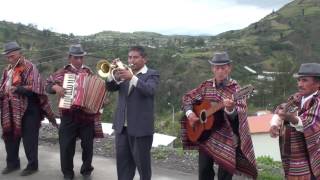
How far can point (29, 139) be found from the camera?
742cm

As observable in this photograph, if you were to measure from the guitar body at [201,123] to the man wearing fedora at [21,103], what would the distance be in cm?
245

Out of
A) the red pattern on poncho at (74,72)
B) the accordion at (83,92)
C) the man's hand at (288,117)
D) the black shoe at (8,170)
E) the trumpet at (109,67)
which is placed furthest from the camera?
the black shoe at (8,170)

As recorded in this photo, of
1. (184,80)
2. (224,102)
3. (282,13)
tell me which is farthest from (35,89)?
(282,13)

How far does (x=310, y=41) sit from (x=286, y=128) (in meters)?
89.8

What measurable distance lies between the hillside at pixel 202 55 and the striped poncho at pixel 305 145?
20138 mm

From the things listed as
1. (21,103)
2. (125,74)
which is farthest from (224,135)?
(21,103)

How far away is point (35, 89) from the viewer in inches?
283

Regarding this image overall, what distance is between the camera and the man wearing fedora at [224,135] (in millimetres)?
5738

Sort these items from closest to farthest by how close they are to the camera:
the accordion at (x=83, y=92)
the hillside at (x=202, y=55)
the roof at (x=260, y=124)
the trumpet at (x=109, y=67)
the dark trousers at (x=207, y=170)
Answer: the trumpet at (x=109, y=67) < the dark trousers at (x=207, y=170) < the accordion at (x=83, y=92) < the roof at (x=260, y=124) < the hillside at (x=202, y=55)

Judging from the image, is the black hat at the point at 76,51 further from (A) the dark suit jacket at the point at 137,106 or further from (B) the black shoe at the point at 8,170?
(B) the black shoe at the point at 8,170

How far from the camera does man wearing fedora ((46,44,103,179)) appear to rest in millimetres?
7008

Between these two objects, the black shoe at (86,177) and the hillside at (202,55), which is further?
the hillside at (202,55)

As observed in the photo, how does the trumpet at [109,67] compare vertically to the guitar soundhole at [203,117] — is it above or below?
above

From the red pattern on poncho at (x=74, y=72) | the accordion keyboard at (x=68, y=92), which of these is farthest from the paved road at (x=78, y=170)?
the accordion keyboard at (x=68, y=92)
